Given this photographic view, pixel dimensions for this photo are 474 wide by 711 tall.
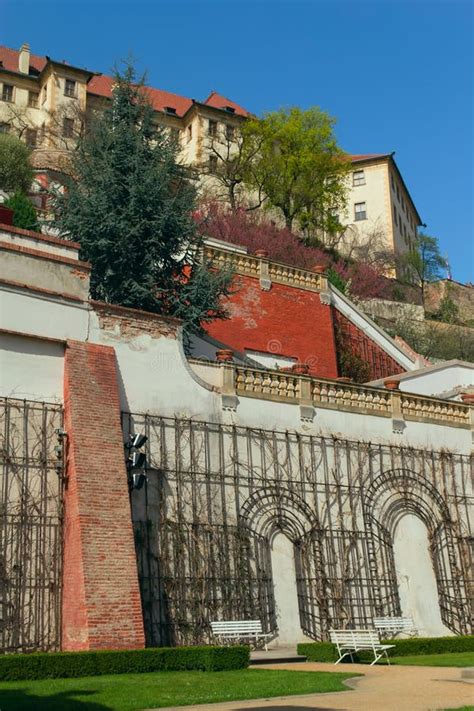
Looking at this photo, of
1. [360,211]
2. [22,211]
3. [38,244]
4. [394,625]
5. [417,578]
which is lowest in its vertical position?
[394,625]

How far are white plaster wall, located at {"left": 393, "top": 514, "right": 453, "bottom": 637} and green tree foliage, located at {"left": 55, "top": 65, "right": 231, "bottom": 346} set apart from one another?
25.4ft

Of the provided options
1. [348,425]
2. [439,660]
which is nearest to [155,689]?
[439,660]

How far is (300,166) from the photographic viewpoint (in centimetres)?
5781

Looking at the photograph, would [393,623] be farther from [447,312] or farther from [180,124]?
[180,124]

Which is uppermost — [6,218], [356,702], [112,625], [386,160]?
→ [386,160]

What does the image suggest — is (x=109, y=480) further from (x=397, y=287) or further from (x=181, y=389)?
(x=397, y=287)

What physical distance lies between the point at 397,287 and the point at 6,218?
4268 cm

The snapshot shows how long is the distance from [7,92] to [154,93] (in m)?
13.1

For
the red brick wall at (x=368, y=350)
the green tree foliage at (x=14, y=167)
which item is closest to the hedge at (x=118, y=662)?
the red brick wall at (x=368, y=350)

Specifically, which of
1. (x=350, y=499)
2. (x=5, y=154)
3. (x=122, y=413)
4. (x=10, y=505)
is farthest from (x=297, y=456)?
(x=5, y=154)

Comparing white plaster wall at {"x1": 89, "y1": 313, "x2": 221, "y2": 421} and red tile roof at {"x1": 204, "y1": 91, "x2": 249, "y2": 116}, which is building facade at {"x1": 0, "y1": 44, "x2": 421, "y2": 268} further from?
white plaster wall at {"x1": 89, "y1": 313, "x2": 221, "y2": 421}

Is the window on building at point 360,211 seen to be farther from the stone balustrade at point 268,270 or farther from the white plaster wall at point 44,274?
the white plaster wall at point 44,274

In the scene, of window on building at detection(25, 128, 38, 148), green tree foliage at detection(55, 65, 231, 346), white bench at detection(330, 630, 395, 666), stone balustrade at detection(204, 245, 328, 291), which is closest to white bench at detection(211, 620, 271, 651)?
white bench at detection(330, 630, 395, 666)

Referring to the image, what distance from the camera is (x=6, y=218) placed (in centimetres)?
2288
